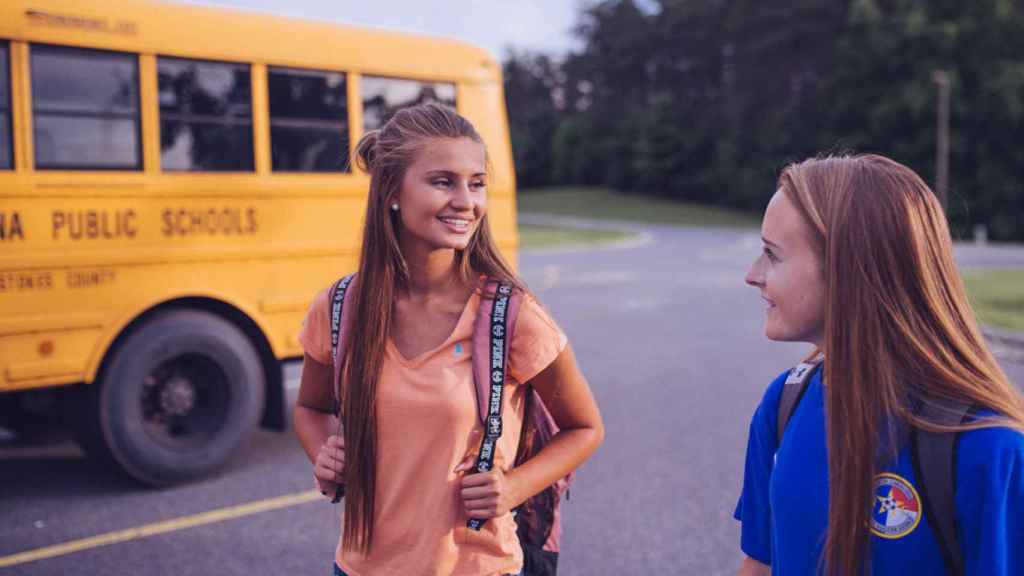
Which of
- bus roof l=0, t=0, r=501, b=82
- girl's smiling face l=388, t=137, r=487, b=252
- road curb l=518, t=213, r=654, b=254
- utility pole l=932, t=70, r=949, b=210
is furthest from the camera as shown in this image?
utility pole l=932, t=70, r=949, b=210

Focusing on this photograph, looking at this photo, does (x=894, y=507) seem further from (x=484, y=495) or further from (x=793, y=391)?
(x=484, y=495)

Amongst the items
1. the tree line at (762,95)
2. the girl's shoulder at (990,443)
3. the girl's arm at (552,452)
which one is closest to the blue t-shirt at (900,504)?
the girl's shoulder at (990,443)

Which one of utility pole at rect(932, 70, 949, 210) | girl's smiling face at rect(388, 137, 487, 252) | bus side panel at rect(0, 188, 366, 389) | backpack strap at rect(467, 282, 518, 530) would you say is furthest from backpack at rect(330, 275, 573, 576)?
utility pole at rect(932, 70, 949, 210)

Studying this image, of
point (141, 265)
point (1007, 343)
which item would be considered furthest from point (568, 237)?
point (141, 265)

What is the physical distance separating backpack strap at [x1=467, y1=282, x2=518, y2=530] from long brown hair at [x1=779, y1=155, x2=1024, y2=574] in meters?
0.69

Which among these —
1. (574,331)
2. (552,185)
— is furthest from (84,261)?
(552,185)

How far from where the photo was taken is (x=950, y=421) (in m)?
1.47

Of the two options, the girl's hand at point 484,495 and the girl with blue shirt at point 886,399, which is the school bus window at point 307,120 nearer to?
the girl's hand at point 484,495

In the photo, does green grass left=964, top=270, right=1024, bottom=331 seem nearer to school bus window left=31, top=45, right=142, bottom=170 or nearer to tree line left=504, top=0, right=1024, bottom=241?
tree line left=504, top=0, right=1024, bottom=241

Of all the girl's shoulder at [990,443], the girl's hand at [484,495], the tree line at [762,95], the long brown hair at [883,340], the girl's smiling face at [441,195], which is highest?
the tree line at [762,95]

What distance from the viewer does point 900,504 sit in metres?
1.49

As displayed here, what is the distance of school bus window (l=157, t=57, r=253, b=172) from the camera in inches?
214

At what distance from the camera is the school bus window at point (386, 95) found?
20.5 ft

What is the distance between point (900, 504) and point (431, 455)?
913 millimetres
